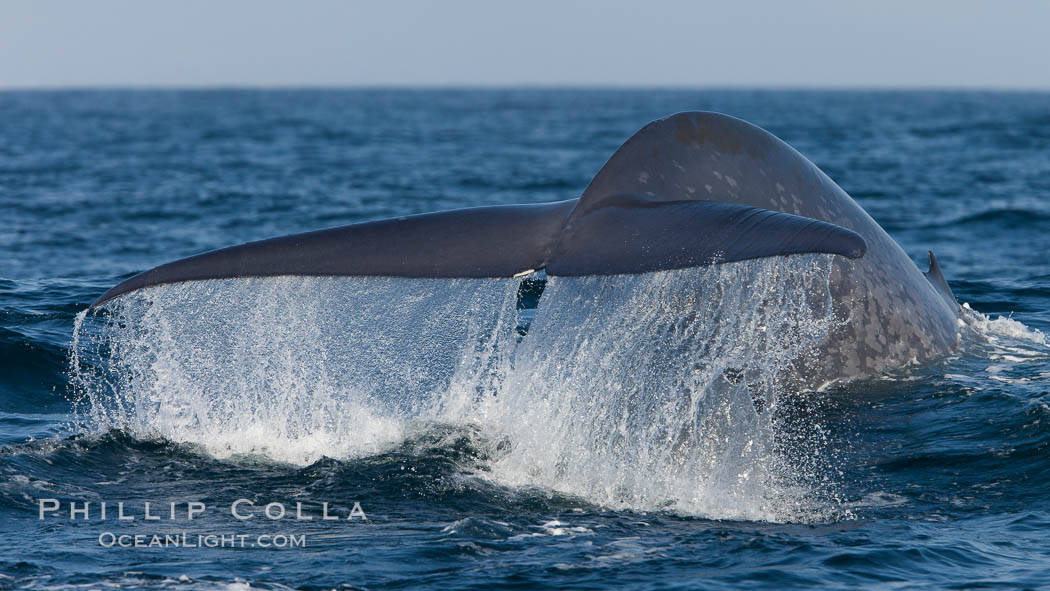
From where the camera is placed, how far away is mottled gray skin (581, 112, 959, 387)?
665 cm

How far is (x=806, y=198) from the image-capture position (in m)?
7.25

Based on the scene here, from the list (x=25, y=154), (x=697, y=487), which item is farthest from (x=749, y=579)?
(x=25, y=154)

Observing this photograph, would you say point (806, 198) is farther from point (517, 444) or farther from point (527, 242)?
point (517, 444)

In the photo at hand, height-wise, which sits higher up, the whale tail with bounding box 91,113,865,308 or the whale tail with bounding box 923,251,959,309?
the whale tail with bounding box 91,113,865,308

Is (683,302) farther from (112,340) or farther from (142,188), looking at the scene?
(142,188)

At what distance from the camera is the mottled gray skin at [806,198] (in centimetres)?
665

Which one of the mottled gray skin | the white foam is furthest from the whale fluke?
the mottled gray skin

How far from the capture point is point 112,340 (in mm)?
10438

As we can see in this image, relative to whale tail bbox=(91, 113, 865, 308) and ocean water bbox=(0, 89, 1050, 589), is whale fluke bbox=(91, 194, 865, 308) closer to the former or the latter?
whale tail bbox=(91, 113, 865, 308)

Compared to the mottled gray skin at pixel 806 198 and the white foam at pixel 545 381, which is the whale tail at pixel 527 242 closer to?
the mottled gray skin at pixel 806 198

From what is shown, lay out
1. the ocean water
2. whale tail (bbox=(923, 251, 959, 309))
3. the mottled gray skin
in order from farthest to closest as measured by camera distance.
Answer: whale tail (bbox=(923, 251, 959, 309)), the mottled gray skin, the ocean water

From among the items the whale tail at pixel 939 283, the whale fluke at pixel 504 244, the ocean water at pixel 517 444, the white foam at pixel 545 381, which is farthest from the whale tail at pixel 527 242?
the whale tail at pixel 939 283

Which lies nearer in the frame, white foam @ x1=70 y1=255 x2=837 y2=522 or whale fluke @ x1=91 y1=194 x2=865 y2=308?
whale fluke @ x1=91 y1=194 x2=865 y2=308

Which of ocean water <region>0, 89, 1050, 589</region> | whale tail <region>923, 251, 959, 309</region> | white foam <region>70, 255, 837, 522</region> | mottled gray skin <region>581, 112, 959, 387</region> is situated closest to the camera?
ocean water <region>0, 89, 1050, 589</region>
